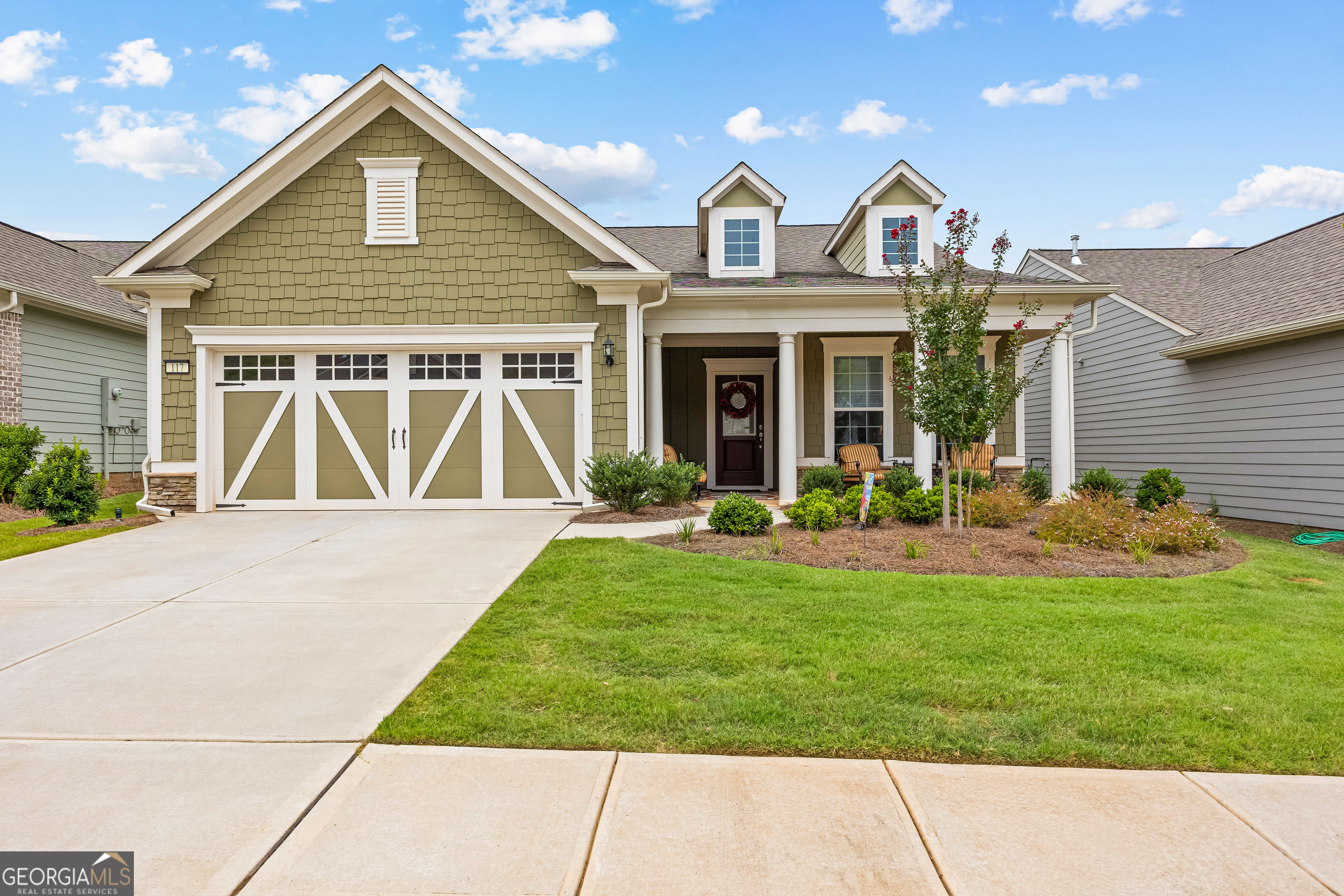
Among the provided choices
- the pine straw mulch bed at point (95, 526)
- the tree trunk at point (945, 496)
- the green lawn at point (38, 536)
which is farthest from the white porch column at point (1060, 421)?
the green lawn at point (38, 536)

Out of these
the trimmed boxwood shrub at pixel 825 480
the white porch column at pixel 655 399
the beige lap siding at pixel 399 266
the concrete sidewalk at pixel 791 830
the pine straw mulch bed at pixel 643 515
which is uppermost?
the beige lap siding at pixel 399 266

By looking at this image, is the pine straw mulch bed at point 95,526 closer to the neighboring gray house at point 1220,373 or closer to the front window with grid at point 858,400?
the front window with grid at point 858,400

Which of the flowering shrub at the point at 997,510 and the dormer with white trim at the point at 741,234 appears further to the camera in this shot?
the dormer with white trim at the point at 741,234

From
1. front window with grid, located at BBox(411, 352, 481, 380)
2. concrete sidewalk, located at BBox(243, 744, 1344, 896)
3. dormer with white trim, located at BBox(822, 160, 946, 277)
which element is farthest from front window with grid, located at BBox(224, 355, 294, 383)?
dormer with white trim, located at BBox(822, 160, 946, 277)

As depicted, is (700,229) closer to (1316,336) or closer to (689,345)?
(689,345)

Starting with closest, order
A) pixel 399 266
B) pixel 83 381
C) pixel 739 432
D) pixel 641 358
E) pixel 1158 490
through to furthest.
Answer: pixel 1158 490
pixel 399 266
pixel 641 358
pixel 83 381
pixel 739 432

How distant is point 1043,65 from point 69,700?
52.6 feet

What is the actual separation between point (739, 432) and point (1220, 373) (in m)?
8.25

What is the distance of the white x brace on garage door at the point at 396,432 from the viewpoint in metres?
11.0

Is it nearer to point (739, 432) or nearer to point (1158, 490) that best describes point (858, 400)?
point (739, 432)

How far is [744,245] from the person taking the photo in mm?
13305

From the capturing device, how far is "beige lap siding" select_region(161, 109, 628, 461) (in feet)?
35.7

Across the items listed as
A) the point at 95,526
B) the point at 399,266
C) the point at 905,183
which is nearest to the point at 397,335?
the point at 399,266

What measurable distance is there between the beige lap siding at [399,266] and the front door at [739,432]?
13.9ft
